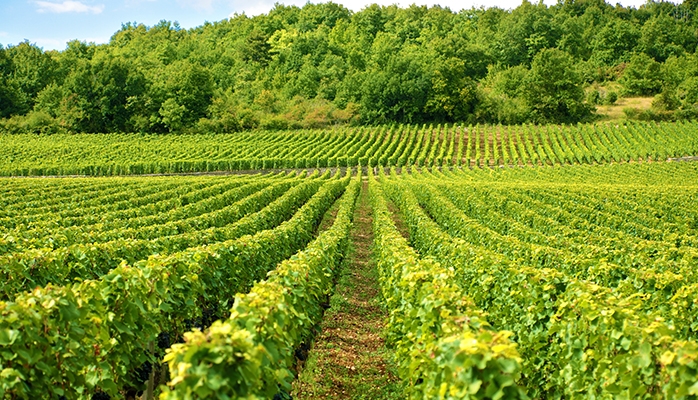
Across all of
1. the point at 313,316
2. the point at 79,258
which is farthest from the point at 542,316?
the point at 79,258

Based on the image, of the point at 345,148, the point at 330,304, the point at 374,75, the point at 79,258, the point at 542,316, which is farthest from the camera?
the point at 374,75

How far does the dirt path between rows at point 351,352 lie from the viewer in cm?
805

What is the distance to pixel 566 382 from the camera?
5961 millimetres

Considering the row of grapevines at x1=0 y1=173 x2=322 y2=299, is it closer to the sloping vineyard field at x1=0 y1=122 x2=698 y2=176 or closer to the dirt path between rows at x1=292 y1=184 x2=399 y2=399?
the dirt path between rows at x1=292 y1=184 x2=399 y2=399

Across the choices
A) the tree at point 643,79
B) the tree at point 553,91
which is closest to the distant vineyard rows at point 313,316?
the tree at point 553,91

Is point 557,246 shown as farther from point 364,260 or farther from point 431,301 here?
point 431,301

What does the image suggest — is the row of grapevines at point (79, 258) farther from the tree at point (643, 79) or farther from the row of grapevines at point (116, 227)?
the tree at point (643, 79)

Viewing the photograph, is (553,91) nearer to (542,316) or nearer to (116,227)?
(116,227)

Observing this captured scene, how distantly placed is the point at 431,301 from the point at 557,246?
7.94 meters

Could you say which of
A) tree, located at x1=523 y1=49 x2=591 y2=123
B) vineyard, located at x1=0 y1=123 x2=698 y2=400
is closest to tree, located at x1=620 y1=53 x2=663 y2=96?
tree, located at x1=523 y1=49 x2=591 y2=123

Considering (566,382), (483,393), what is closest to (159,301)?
(483,393)

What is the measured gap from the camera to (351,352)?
958 centimetres

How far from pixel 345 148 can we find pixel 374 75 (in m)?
31.0

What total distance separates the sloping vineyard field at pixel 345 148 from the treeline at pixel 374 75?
35.4 feet
